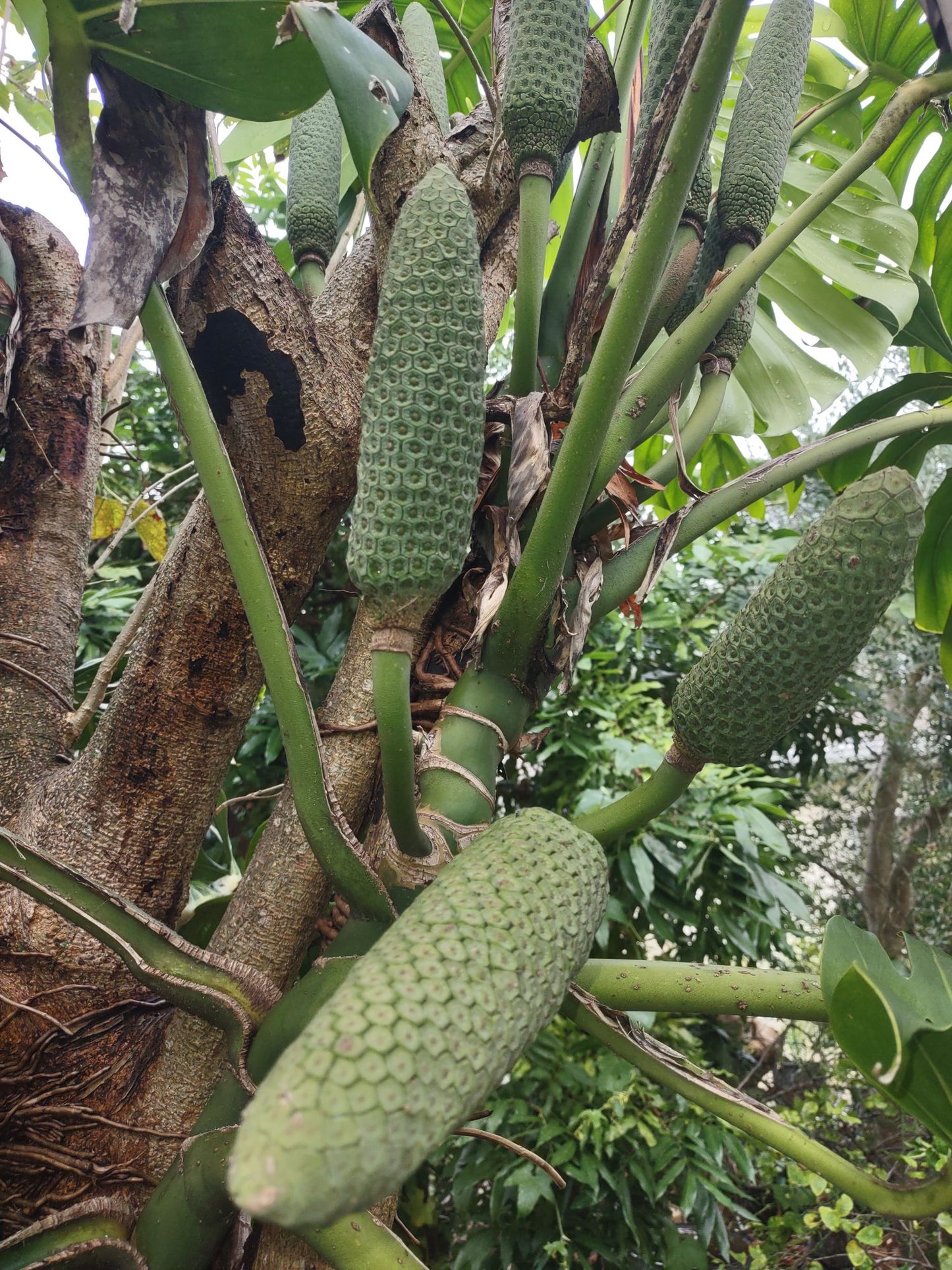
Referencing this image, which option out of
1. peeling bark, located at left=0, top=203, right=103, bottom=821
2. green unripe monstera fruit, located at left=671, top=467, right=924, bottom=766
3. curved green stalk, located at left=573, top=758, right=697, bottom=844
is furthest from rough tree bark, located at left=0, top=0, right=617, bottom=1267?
green unripe monstera fruit, located at left=671, top=467, right=924, bottom=766

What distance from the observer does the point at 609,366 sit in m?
0.60

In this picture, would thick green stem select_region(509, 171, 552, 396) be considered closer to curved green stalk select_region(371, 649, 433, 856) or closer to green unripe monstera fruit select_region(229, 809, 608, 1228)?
curved green stalk select_region(371, 649, 433, 856)

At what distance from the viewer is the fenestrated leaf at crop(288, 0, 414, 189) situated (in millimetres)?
593

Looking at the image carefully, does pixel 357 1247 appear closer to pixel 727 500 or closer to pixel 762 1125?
pixel 762 1125

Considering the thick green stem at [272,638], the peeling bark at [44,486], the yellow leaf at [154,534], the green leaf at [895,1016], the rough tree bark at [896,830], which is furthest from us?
the rough tree bark at [896,830]

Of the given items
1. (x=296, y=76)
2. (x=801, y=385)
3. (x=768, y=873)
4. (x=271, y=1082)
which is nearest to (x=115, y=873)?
(x=271, y=1082)

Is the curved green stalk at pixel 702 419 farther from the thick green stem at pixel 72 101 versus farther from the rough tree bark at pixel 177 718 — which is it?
the thick green stem at pixel 72 101

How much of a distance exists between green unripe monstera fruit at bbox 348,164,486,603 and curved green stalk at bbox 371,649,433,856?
0.05 metres

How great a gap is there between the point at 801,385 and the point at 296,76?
0.94 metres

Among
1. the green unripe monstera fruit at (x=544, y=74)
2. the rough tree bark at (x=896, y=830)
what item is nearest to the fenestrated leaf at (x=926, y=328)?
the green unripe monstera fruit at (x=544, y=74)

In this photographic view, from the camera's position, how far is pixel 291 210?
3.27ft

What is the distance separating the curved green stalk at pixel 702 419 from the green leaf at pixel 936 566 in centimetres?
83

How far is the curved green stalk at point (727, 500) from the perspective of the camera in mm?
801

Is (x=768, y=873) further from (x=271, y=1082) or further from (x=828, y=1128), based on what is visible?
(x=271, y=1082)
